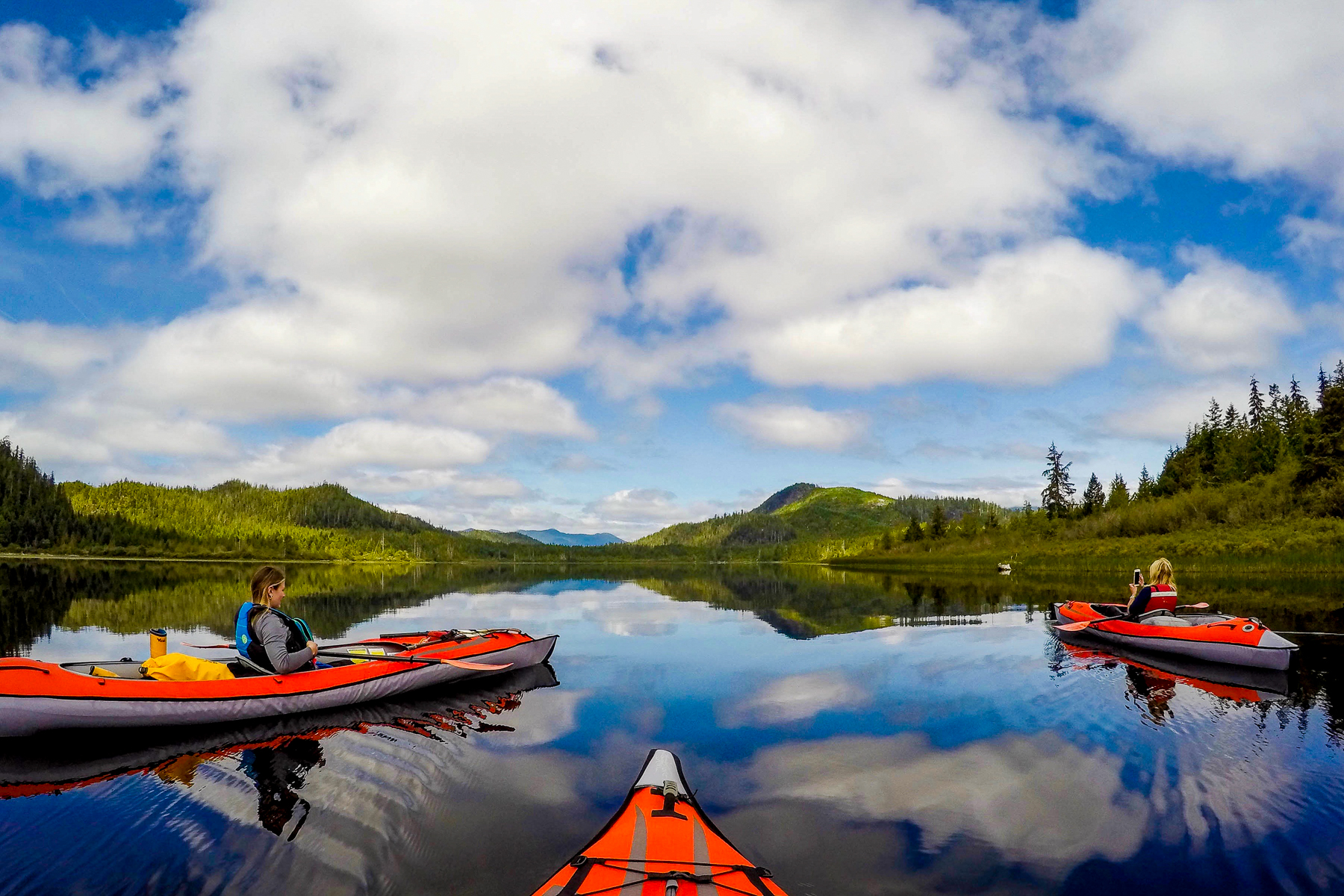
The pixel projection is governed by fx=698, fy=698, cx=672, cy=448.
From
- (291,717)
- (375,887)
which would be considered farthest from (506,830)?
(291,717)

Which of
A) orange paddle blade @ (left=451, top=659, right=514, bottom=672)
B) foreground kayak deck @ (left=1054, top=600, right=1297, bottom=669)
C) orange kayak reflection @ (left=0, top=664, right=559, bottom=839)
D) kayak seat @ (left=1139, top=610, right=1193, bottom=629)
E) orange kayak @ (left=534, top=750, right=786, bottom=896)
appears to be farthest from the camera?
kayak seat @ (left=1139, top=610, right=1193, bottom=629)

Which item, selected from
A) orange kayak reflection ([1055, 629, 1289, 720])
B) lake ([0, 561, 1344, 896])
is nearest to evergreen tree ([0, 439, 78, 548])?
lake ([0, 561, 1344, 896])

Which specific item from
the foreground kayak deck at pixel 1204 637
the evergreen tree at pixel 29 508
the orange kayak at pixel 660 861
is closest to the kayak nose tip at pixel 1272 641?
the foreground kayak deck at pixel 1204 637

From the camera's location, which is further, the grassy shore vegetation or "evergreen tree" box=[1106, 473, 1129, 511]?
"evergreen tree" box=[1106, 473, 1129, 511]

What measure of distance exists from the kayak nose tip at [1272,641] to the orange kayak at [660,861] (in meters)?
20.6

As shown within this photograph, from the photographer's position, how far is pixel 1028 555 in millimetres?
103625

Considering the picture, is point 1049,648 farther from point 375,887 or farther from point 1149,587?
point 375,887

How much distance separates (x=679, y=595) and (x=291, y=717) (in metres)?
49.0

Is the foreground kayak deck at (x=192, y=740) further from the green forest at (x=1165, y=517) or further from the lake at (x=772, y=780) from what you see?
the green forest at (x=1165, y=517)

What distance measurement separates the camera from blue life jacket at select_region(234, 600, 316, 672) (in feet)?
52.0

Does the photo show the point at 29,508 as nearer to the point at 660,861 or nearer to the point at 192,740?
the point at 192,740

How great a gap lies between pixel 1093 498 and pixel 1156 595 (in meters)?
115

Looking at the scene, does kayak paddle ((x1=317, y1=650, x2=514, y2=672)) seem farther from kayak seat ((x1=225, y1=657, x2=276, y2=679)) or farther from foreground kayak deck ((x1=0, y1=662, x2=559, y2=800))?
kayak seat ((x1=225, y1=657, x2=276, y2=679))

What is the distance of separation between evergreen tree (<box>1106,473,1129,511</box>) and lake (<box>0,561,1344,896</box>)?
103642 mm
